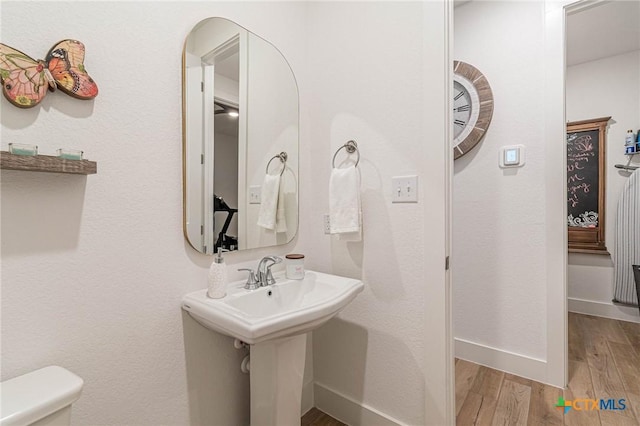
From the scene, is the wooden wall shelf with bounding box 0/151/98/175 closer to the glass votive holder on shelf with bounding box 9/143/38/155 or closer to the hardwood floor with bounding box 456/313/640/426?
the glass votive holder on shelf with bounding box 9/143/38/155

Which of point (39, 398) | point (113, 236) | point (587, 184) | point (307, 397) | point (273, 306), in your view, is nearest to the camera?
point (39, 398)

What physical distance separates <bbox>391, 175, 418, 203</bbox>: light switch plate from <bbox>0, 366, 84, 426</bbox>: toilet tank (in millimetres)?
1256

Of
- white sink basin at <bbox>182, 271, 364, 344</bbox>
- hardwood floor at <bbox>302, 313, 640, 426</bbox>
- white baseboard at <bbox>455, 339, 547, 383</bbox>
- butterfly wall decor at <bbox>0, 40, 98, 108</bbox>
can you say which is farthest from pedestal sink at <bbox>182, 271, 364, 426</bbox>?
white baseboard at <bbox>455, 339, 547, 383</bbox>

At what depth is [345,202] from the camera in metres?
1.43

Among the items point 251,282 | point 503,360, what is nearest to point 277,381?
point 251,282

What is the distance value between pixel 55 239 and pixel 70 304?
202mm

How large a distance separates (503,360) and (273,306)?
1.70 m

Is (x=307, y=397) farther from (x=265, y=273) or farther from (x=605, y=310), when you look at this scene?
(x=605, y=310)

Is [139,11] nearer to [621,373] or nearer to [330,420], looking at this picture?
[330,420]

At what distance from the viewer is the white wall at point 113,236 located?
0.83m

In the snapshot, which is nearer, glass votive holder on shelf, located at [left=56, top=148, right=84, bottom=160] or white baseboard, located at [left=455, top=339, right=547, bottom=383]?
glass votive holder on shelf, located at [left=56, top=148, right=84, bottom=160]

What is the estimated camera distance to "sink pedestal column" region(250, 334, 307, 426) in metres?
1.17

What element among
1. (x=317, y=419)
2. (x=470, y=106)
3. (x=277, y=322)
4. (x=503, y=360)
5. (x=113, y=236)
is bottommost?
(x=317, y=419)

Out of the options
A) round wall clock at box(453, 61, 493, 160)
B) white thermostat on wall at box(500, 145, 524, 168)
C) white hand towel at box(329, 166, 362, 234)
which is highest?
round wall clock at box(453, 61, 493, 160)
